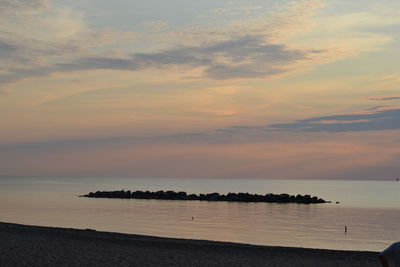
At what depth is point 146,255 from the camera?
23.1 metres

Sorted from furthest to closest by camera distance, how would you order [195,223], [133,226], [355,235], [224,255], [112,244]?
[195,223]
[133,226]
[355,235]
[112,244]
[224,255]

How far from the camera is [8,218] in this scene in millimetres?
53031

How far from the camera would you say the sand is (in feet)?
67.0

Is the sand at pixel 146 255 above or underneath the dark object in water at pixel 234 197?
underneath

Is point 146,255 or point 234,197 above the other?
point 234,197

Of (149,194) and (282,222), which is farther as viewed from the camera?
(149,194)

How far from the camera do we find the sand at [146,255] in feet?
67.0

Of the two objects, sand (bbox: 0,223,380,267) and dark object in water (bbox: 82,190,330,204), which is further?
dark object in water (bbox: 82,190,330,204)

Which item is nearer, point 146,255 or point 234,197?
point 146,255

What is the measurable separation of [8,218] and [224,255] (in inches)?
1352

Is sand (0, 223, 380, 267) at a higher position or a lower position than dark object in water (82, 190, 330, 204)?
lower

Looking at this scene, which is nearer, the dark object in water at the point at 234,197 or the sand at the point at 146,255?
the sand at the point at 146,255

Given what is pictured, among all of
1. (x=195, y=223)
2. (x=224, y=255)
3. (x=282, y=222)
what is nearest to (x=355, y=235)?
(x=282, y=222)

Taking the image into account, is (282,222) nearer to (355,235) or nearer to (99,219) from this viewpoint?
(355,235)
